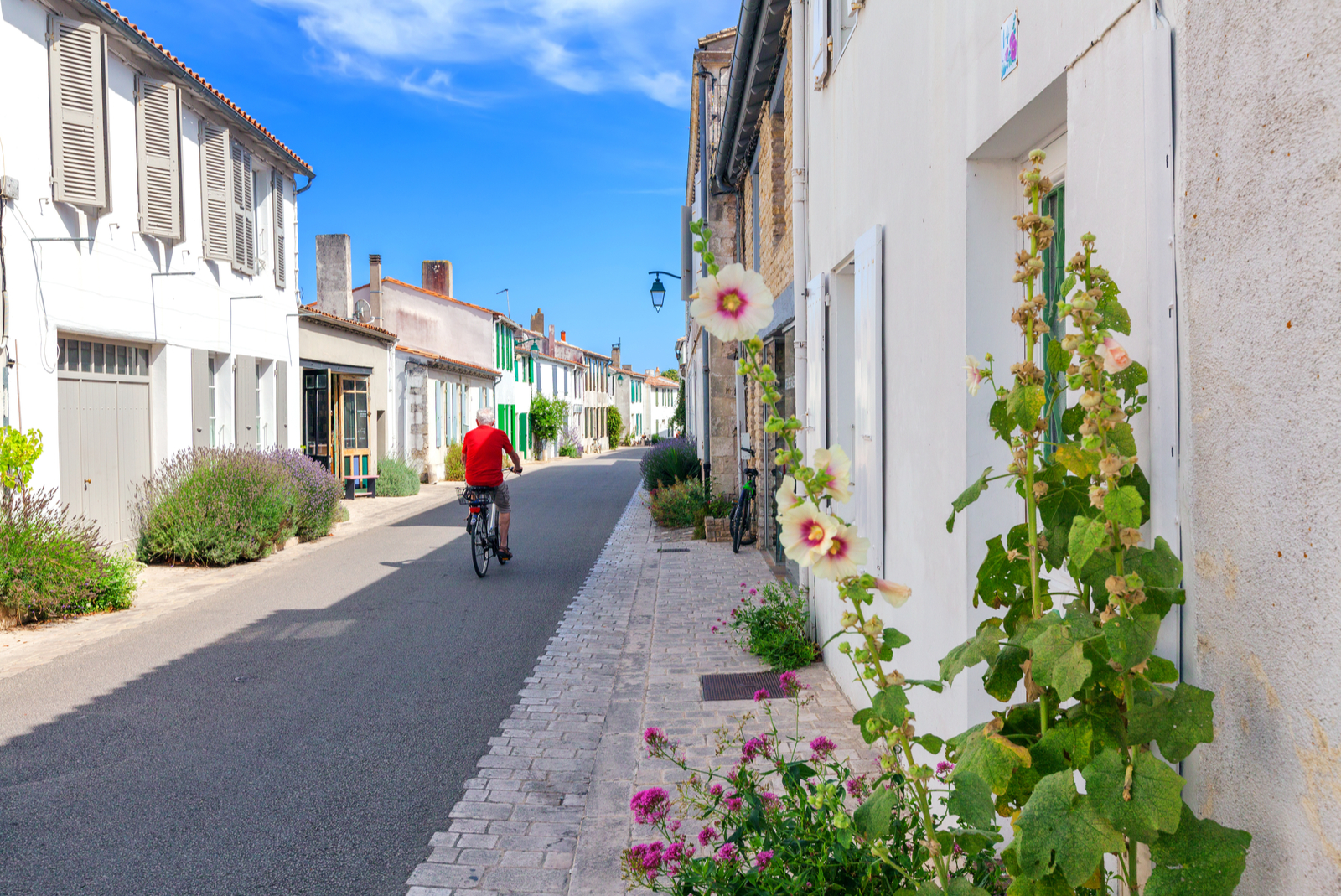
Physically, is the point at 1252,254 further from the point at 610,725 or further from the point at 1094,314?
the point at 610,725

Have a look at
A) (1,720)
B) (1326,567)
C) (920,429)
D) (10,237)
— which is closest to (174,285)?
(10,237)

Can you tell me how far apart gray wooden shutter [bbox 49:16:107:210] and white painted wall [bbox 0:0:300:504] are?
0.32ft

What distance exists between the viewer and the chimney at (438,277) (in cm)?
3688

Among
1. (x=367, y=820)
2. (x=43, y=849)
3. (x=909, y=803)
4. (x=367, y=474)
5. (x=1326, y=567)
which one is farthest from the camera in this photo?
(x=367, y=474)

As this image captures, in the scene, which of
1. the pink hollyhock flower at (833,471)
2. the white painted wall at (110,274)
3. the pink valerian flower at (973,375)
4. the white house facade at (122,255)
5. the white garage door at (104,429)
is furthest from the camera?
the white garage door at (104,429)

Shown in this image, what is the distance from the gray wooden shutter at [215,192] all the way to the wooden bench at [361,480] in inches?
299

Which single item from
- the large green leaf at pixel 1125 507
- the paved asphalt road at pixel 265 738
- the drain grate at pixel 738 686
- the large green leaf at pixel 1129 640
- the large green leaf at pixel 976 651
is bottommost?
the paved asphalt road at pixel 265 738

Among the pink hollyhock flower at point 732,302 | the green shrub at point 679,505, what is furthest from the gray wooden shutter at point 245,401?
the pink hollyhock flower at point 732,302

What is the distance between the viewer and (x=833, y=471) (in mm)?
1734

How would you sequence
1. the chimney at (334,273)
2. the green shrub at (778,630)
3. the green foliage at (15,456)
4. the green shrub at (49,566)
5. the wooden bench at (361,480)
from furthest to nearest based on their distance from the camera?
the chimney at (334,273) < the wooden bench at (361,480) < the green foliage at (15,456) < the green shrub at (49,566) < the green shrub at (778,630)

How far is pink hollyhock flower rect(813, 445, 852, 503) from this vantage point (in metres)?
1.72

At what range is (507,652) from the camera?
673cm

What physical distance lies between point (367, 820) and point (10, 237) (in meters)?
7.02

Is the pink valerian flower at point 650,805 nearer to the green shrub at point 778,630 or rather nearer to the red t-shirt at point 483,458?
the green shrub at point 778,630
